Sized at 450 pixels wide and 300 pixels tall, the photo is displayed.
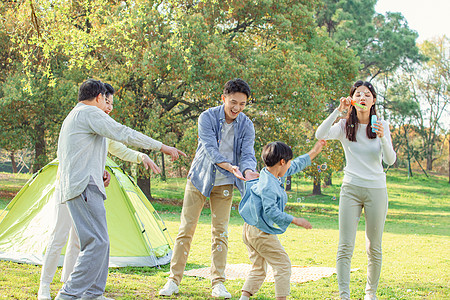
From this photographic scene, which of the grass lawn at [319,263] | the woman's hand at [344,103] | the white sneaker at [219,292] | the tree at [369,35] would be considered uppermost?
the tree at [369,35]

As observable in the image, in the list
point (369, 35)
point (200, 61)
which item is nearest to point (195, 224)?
point (200, 61)

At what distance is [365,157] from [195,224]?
63.8 inches

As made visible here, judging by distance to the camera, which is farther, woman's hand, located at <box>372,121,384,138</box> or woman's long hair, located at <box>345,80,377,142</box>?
woman's long hair, located at <box>345,80,377,142</box>

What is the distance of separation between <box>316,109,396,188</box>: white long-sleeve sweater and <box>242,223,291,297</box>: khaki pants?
3.01 ft

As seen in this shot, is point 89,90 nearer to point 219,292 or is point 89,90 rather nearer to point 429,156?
point 219,292

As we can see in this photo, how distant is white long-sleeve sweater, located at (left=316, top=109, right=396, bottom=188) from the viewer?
12.8 feet

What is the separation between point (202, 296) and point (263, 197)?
1359mm

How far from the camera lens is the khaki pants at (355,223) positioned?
12.6 ft

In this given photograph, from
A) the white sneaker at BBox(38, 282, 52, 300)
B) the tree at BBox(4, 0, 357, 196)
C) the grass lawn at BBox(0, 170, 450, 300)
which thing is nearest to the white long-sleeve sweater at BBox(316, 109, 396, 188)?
the grass lawn at BBox(0, 170, 450, 300)

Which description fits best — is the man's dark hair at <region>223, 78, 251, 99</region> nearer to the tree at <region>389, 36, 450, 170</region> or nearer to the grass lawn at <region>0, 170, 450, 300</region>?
the grass lawn at <region>0, 170, 450, 300</region>

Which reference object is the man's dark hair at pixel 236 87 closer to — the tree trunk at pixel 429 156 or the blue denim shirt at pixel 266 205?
the blue denim shirt at pixel 266 205

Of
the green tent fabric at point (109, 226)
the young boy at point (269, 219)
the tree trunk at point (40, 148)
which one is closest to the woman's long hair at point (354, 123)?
the young boy at point (269, 219)

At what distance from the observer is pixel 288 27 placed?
50.7 ft

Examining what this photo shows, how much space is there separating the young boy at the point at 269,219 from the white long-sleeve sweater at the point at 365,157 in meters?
0.64
